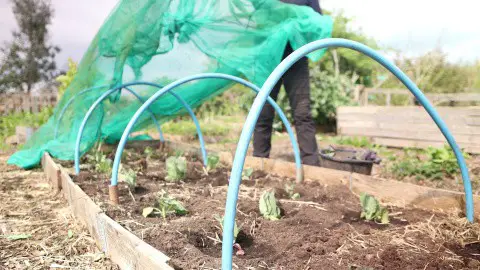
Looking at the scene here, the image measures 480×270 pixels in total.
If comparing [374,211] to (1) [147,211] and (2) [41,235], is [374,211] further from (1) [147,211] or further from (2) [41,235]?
(2) [41,235]

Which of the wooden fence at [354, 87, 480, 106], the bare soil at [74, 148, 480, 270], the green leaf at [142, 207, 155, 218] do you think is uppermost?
the wooden fence at [354, 87, 480, 106]

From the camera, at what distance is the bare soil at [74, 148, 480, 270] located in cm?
159

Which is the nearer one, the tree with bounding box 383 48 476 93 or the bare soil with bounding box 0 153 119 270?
the bare soil with bounding box 0 153 119 270

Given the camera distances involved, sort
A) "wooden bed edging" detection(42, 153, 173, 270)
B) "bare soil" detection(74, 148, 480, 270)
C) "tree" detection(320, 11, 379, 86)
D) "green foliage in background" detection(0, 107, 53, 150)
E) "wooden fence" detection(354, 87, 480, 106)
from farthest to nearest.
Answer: "tree" detection(320, 11, 379, 86) → "green foliage in background" detection(0, 107, 53, 150) → "wooden fence" detection(354, 87, 480, 106) → "bare soil" detection(74, 148, 480, 270) → "wooden bed edging" detection(42, 153, 173, 270)

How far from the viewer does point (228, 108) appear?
11055 mm

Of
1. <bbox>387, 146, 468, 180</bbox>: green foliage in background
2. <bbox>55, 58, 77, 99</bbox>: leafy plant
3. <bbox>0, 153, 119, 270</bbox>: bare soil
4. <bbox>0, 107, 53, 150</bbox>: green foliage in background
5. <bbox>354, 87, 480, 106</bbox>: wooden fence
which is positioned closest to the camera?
<bbox>0, 153, 119, 270</bbox>: bare soil

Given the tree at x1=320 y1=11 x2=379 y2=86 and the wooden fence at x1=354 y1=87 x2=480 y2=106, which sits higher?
the tree at x1=320 y1=11 x2=379 y2=86

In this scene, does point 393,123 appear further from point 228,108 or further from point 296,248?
point 228,108

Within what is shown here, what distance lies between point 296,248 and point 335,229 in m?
0.39

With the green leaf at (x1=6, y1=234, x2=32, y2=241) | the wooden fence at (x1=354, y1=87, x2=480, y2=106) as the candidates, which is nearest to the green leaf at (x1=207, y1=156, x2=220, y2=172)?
the green leaf at (x1=6, y1=234, x2=32, y2=241)

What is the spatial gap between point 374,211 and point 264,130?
1.74m

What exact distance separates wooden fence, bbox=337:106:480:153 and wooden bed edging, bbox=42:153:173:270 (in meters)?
4.38

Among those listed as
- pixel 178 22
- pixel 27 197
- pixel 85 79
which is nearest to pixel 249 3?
pixel 178 22

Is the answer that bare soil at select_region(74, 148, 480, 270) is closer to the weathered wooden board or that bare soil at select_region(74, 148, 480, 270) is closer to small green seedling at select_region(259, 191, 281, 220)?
small green seedling at select_region(259, 191, 281, 220)
